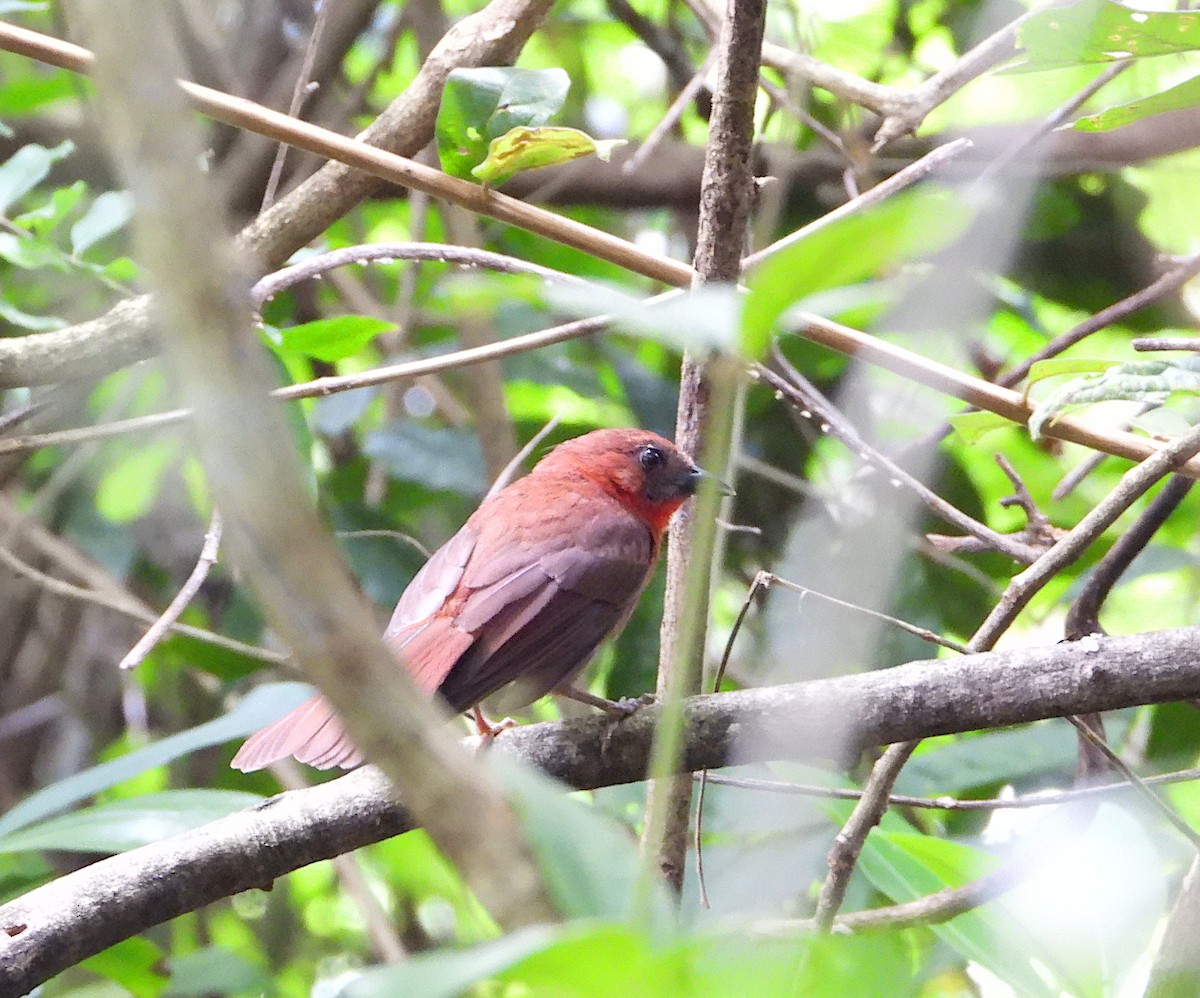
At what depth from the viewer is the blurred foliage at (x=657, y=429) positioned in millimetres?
2311

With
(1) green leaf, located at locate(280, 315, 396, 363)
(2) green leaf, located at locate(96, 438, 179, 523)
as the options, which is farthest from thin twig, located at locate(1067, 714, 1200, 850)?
(2) green leaf, located at locate(96, 438, 179, 523)

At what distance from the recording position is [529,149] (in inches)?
87.7

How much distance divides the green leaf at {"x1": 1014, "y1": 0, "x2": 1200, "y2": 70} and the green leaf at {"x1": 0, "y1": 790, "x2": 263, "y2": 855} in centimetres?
199

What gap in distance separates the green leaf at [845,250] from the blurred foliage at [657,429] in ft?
4.38

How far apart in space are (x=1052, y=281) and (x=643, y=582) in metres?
1.99

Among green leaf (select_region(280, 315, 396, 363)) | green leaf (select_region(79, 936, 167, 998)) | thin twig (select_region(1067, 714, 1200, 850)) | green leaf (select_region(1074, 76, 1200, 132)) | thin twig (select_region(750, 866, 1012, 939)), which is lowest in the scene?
thin twig (select_region(750, 866, 1012, 939))

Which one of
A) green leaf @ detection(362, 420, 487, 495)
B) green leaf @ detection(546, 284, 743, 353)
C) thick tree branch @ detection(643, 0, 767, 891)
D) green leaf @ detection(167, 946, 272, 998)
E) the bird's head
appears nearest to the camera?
green leaf @ detection(546, 284, 743, 353)

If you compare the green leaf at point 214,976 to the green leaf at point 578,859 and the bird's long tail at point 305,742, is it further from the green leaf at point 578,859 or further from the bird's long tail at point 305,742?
the green leaf at point 578,859

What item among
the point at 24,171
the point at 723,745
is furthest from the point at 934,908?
the point at 24,171

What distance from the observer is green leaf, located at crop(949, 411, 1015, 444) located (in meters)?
2.27

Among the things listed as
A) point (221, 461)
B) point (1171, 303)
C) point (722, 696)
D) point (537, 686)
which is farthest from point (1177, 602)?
point (221, 461)

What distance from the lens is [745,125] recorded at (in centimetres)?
180

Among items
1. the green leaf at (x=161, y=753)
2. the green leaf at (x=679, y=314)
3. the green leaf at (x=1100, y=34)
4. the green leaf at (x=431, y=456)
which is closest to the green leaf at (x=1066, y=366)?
the green leaf at (x=1100, y=34)

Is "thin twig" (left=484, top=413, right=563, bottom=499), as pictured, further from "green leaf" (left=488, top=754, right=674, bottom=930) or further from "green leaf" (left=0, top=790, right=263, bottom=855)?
"green leaf" (left=488, top=754, right=674, bottom=930)
